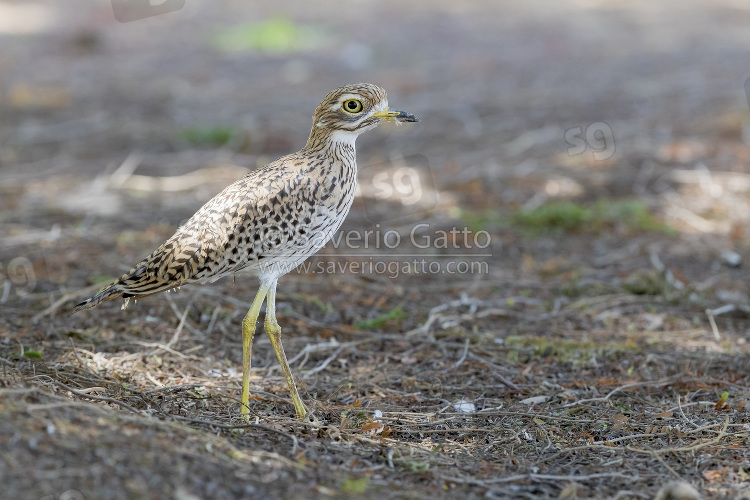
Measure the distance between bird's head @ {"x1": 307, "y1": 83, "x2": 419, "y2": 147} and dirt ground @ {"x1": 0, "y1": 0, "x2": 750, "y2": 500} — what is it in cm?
149

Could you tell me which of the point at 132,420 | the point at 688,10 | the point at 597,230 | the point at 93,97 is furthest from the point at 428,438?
the point at 688,10

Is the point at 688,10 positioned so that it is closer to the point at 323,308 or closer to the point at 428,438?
the point at 323,308

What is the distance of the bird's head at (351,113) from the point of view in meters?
4.71

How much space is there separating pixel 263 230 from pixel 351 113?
90cm

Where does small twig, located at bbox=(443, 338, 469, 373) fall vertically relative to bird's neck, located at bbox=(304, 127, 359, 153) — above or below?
below

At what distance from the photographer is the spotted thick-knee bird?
4.39 m

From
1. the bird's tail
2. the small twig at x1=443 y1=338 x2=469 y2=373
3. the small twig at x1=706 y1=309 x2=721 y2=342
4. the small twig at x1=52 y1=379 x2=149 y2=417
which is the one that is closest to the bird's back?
the bird's tail

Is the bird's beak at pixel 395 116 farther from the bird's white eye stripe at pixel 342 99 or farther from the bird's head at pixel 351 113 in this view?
the bird's white eye stripe at pixel 342 99

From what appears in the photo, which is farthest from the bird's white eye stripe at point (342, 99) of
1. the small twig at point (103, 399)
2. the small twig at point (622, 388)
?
the small twig at point (622, 388)

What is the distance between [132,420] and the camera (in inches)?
139

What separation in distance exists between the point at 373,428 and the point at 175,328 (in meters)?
1.95

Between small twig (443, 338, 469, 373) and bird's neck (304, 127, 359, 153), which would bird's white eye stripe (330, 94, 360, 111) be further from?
small twig (443, 338, 469, 373)

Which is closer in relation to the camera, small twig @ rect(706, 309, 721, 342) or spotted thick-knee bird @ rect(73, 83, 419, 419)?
spotted thick-knee bird @ rect(73, 83, 419, 419)

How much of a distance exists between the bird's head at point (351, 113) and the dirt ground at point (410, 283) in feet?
4.89
